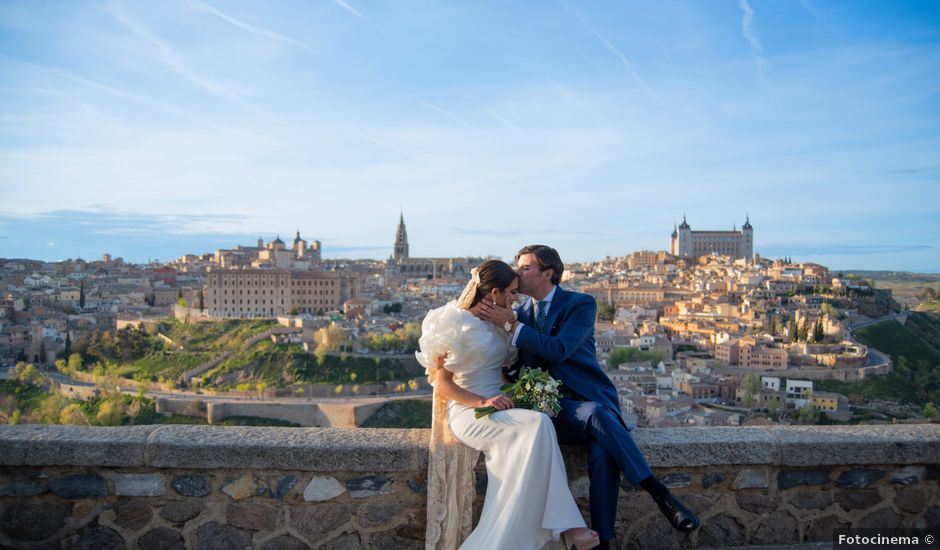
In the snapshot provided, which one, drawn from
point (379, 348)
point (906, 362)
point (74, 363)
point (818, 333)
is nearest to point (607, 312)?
point (818, 333)

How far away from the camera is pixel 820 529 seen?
289cm

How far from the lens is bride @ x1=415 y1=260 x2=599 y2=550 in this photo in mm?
2410

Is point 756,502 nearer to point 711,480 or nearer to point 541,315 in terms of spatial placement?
point 711,480

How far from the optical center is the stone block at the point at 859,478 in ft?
9.53

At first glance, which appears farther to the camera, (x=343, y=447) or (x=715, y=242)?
(x=715, y=242)

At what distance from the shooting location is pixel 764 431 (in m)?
2.95

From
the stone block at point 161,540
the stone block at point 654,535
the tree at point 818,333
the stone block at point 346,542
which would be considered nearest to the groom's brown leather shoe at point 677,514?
the stone block at point 654,535

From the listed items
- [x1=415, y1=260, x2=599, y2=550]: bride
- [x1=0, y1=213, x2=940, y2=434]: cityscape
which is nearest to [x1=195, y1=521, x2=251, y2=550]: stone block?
[x1=415, y1=260, x2=599, y2=550]: bride

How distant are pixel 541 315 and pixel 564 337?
8.3 inches

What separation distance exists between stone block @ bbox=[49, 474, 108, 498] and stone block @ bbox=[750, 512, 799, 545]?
97.9 inches

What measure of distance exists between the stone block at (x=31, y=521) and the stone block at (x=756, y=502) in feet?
8.39

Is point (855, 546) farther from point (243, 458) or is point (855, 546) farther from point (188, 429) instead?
point (188, 429)

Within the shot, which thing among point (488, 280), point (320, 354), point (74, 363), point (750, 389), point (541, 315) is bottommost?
point (74, 363)

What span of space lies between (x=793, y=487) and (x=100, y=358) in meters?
44.4
